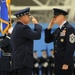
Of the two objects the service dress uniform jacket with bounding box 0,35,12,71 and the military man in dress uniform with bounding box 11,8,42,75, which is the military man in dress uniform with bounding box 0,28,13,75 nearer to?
the service dress uniform jacket with bounding box 0,35,12,71

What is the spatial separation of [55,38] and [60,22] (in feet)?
0.89

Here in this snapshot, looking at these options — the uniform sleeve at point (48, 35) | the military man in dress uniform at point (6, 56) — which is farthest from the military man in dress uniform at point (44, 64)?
the uniform sleeve at point (48, 35)

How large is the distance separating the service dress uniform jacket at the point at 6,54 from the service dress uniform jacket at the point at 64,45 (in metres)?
0.88

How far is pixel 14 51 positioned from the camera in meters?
4.42

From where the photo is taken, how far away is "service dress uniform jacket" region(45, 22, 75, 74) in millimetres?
4469

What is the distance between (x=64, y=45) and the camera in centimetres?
461

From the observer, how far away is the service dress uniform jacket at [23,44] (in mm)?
4320

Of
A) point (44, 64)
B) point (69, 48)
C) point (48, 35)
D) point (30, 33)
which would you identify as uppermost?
point (30, 33)

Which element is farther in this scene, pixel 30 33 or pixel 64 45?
pixel 64 45

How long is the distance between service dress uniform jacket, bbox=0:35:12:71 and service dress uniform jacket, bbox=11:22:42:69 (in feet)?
2.51

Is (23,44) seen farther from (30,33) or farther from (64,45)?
(64,45)

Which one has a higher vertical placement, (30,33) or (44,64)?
(30,33)

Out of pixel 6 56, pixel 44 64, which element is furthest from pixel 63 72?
pixel 44 64

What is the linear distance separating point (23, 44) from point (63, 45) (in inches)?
26.0
